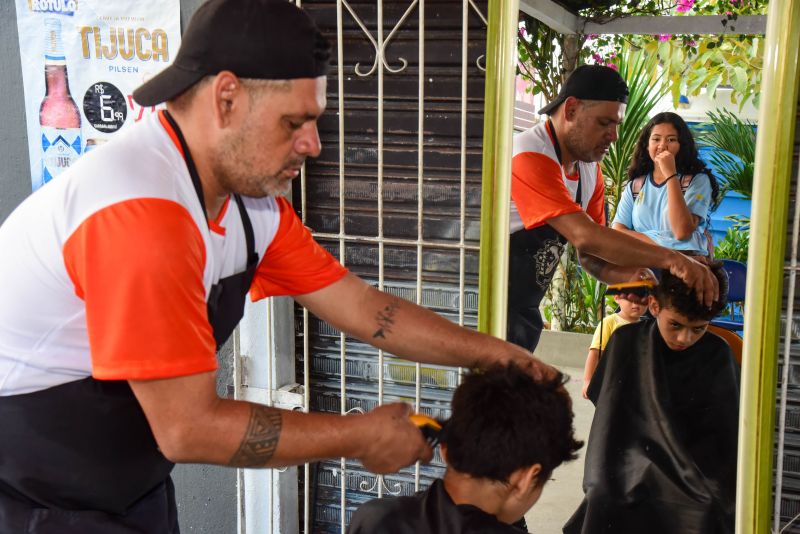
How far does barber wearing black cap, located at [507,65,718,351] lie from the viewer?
5.79ft

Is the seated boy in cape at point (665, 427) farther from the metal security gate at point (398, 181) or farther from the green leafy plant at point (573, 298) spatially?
the metal security gate at point (398, 181)

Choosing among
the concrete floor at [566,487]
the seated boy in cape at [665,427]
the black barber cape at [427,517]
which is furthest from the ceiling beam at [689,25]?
the black barber cape at [427,517]

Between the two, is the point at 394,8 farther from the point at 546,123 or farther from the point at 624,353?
the point at 624,353

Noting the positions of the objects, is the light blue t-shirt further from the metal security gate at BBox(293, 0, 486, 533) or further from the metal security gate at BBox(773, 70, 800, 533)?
the metal security gate at BBox(293, 0, 486, 533)

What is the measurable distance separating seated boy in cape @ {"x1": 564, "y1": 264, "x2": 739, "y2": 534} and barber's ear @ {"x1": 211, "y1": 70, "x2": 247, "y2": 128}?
1.01 metres

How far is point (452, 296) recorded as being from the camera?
88.9 inches

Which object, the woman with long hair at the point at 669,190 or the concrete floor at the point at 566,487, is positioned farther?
the concrete floor at the point at 566,487

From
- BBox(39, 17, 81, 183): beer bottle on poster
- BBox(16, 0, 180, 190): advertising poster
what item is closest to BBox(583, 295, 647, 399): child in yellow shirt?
BBox(16, 0, 180, 190): advertising poster

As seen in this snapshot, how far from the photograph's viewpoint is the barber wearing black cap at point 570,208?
5.79 feet

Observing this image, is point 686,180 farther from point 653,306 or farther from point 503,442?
point 503,442

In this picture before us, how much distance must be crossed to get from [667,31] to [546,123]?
13.3 inches

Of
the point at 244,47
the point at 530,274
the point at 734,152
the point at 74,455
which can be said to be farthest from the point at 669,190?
the point at 74,455

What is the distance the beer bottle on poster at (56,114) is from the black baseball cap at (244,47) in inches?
52.8

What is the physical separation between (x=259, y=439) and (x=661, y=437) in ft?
3.39
